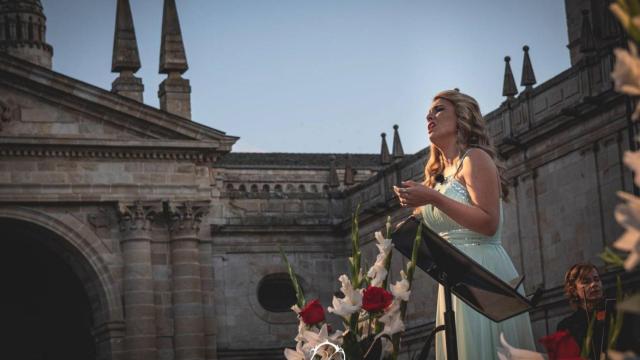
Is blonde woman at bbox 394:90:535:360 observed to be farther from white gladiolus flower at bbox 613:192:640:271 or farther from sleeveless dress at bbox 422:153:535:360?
white gladiolus flower at bbox 613:192:640:271

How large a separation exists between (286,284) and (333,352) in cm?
2748

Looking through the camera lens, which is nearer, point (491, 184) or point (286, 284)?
point (491, 184)

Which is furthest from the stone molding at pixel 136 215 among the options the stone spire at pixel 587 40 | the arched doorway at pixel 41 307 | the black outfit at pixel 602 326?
the black outfit at pixel 602 326

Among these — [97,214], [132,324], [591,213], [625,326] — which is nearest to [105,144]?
[97,214]

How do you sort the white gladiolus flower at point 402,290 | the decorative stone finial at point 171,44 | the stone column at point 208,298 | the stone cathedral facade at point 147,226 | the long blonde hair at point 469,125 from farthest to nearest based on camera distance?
the decorative stone finial at point 171,44, the stone column at point 208,298, the stone cathedral facade at point 147,226, the long blonde hair at point 469,125, the white gladiolus flower at point 402,290

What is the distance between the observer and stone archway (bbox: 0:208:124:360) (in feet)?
96.1

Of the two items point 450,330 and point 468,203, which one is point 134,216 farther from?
point 450,330

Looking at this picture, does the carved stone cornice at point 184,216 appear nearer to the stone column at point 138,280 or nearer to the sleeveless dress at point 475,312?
the stone column at point 138,280

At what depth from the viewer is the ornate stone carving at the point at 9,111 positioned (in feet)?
95.5

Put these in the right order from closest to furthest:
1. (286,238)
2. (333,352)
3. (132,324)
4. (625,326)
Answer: (333,352)
(625,326)
(132,324)
(286,238)

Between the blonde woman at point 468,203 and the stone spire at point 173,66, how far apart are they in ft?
83.9

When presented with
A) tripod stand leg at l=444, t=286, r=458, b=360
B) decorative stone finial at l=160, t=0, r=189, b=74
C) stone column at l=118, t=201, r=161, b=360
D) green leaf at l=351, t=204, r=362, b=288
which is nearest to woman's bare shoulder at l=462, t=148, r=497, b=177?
green leaf at l=351, t=204, r=362, b=288

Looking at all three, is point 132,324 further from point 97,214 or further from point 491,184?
point 491,184

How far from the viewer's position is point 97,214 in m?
29.8
